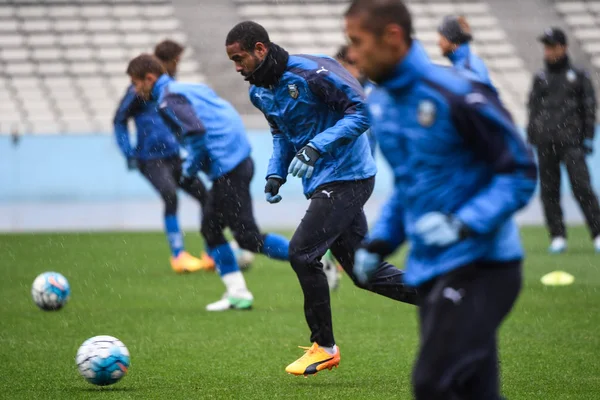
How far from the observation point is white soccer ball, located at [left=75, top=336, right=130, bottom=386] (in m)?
5.89

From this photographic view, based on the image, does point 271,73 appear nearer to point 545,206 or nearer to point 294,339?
point 294,339

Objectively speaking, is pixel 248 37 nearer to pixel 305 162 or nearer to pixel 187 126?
pixel 305 162

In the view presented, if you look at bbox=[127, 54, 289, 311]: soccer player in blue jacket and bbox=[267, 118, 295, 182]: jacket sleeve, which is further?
bbox=[127, 54, 289, 311]: soccer player in blue jacket

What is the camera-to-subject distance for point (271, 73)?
6309mm

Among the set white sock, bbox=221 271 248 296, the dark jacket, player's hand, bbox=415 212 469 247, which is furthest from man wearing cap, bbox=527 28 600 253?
player's hand, bbox=415 212 469 247

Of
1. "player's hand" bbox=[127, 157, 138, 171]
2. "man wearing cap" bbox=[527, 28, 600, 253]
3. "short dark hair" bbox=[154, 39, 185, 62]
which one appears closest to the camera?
"short dark hair" bbox=[154, 39, 185, 62]

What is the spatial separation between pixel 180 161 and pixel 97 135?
6882 mm

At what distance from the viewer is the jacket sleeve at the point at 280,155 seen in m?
6.54

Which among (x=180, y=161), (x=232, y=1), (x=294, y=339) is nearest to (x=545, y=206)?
(x=180, y=161)

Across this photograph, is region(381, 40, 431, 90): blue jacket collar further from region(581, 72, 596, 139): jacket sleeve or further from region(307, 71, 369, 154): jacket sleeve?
region(581, 72, 596, 139): jacket sleeve

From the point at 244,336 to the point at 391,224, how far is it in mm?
4089

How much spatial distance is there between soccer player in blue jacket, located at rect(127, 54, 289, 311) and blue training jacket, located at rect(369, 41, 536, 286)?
4965 mm

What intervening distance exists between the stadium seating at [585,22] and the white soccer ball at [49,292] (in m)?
21.6

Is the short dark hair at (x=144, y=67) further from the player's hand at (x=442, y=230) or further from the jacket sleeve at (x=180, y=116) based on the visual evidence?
the player's hand at (x=442, y=230)
